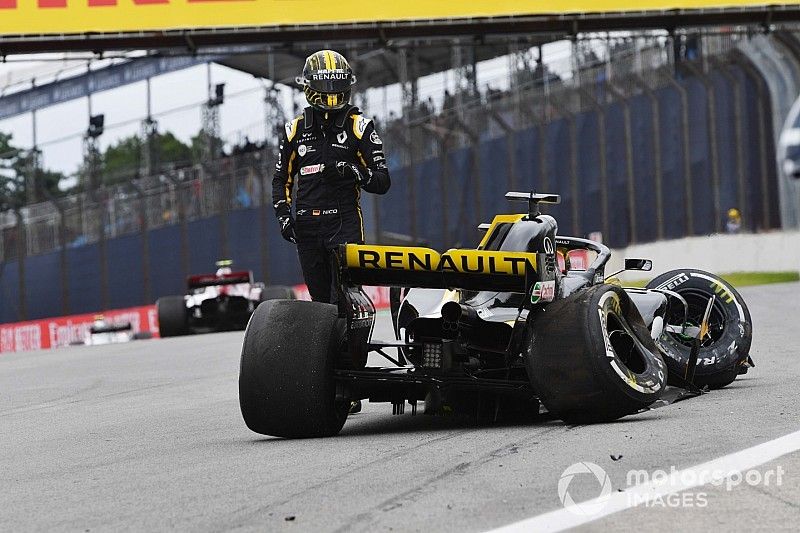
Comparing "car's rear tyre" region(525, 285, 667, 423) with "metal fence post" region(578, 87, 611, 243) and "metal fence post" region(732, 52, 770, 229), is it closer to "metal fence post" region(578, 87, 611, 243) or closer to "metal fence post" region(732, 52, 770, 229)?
"metal fence post" region(578, 87, 611, 243)

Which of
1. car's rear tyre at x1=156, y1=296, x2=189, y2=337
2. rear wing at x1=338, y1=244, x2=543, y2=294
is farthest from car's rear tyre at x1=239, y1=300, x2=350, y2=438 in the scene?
car's rear tyre at x1=156, y1=296, x2=189, y2=337

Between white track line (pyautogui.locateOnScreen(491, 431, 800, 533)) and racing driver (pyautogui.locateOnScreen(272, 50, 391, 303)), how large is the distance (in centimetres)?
298

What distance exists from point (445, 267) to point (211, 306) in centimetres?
1620

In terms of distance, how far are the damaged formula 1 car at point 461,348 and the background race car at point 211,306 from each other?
15.3 meters

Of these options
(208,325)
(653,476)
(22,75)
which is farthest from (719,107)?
(653,476)

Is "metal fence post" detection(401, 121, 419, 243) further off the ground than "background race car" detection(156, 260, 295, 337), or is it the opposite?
"metal fence post" detection(401, 121, 419, 243)

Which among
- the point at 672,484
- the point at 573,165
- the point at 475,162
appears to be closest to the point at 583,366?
the point at 672,484

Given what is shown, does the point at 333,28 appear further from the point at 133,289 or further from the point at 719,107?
the point at 719,107

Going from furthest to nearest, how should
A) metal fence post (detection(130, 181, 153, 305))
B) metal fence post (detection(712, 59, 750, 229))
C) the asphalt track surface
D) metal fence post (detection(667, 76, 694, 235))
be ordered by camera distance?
metal fence post (detection(712, 59, 750, 229))
metal fence post (detection(667, 76, 694, 235))
metal fence post (detection(130, 181, 153, 305))
the asphalt track surface

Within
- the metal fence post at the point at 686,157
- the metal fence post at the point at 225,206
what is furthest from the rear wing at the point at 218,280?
the metal fence post at the point at 686,157

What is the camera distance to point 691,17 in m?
24.5

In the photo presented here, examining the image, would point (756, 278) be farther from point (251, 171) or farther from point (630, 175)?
point (251, 171)

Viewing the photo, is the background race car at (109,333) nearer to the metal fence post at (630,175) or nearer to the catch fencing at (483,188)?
the catch fencing at (483,188)

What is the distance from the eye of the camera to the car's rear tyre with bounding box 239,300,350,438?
6434 millimetres
